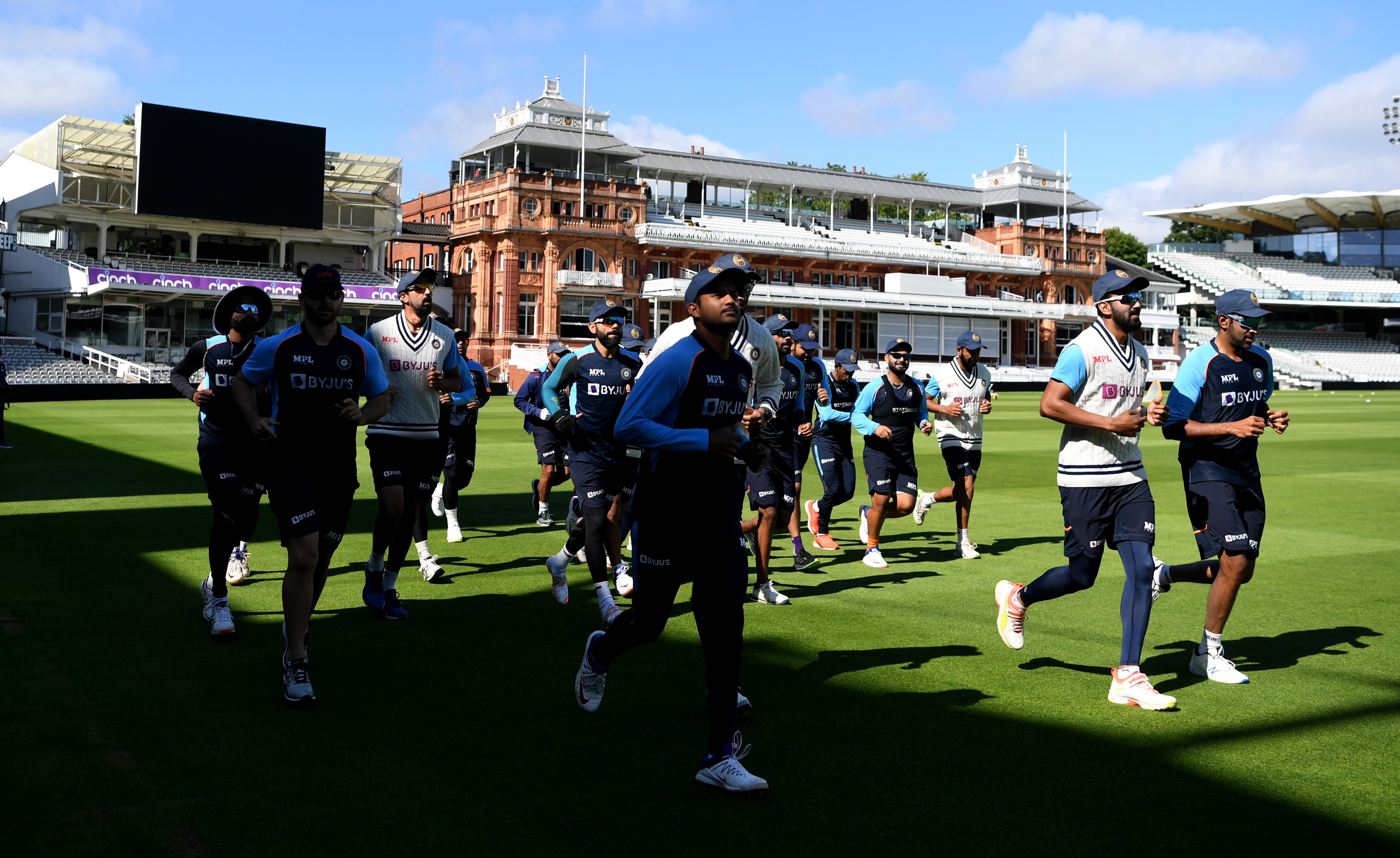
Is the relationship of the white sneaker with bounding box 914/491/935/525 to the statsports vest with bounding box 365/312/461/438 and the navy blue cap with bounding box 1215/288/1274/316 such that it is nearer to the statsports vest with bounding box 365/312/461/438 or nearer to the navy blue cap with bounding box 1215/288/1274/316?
the navy blue cap with bounding box 1215/288/1274/316

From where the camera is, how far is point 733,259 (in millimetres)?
5180

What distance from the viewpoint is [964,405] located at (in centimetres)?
1141

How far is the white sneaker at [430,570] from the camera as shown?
31.0 ft

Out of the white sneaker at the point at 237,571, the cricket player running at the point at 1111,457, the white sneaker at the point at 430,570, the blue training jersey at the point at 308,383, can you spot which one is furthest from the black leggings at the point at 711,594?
the white sneaker at the point at 237,571

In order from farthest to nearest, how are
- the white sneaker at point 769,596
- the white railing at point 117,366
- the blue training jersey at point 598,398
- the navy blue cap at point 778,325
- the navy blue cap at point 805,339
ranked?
the white railing at point 117,366 < the navy blue cap at point 805,339 < the navy blue cap at point 778,325 < the white sneaker at point 769,596 < the blue training jersey at point 598,398

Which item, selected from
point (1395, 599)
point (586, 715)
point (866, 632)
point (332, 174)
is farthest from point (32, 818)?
point (332, 174)

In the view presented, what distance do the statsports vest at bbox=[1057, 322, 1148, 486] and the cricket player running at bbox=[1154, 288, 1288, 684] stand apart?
33 cm

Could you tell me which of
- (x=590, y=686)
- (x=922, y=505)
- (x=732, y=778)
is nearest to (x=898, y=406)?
(x=922, y=505)

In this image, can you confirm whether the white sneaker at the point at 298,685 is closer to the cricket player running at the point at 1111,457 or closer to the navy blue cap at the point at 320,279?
the navy blue cap at the point at 320,279

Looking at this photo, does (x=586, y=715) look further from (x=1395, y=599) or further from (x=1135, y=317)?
(x=1395, y=599)

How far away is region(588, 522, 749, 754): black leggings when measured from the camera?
477 cm

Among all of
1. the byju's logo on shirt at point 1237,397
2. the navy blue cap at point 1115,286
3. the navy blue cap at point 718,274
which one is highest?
the navy blue cap at point 1115,286

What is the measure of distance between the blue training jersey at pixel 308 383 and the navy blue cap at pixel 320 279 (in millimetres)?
229

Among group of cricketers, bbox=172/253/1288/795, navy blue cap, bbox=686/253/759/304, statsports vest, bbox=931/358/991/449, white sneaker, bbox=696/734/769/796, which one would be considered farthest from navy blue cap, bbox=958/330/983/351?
white sneaker, bbox=696/734/769/796
